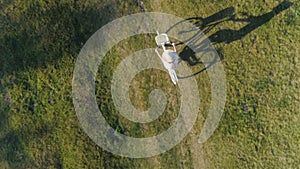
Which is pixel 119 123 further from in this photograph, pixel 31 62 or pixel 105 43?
pixel 31 62

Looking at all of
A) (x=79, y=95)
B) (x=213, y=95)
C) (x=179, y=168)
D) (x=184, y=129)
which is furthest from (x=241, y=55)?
(x=79, y=95)

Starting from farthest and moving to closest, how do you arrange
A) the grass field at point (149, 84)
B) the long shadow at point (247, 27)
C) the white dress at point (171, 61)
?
the grass field at point (149, 84)
the long shadow at point (247, 27)
the white dress at point (171, 61)

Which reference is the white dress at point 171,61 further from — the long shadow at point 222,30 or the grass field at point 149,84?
the long shadow at point 222,30

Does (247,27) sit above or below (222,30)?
below

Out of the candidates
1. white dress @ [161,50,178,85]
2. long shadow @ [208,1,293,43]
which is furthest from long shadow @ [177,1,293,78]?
white dress @ [161,50,178,85]

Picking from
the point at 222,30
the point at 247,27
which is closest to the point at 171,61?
the point at 222,30

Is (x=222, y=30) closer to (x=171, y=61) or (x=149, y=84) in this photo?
(x=171, y=61)

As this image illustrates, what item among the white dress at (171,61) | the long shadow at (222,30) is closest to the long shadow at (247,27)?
the long shadow at (222,30)

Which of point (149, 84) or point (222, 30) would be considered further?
point (149, 84)

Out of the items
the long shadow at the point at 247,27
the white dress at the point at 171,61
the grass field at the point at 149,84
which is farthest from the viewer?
the grass field at the point at 149,84
